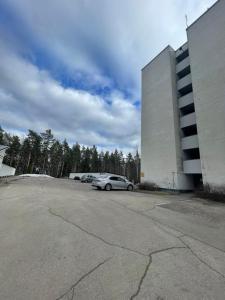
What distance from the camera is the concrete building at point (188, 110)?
59.5 feet

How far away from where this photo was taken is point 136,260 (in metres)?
3.50

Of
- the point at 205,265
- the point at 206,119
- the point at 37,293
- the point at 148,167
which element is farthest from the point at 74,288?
the point at 148,167

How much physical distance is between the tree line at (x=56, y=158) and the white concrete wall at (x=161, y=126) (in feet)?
117

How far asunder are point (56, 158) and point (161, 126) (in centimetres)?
5328

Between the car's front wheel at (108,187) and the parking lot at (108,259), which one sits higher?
the car's front wheel at (108,187)

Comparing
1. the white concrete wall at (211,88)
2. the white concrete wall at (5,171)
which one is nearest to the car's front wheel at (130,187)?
the white concrete wall at (211,88)

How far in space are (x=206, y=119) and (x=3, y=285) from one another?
817 inches

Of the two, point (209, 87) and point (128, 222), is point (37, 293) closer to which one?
point (128, 222)

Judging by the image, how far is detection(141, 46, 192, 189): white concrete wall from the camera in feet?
72.2

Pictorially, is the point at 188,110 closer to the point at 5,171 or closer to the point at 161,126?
the point at 161,126

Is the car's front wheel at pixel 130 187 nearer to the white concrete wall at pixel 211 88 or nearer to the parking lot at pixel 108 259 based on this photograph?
→ the white concrete wall at pixel 211 88

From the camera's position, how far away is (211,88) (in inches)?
744

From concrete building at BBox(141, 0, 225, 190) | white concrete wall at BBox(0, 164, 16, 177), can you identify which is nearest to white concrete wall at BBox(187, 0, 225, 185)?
concrete building at BBox(141, 0, 225, 190)

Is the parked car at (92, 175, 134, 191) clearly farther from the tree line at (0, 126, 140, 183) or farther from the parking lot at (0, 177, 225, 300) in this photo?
the tree line at (0, 126, 140, 183)
